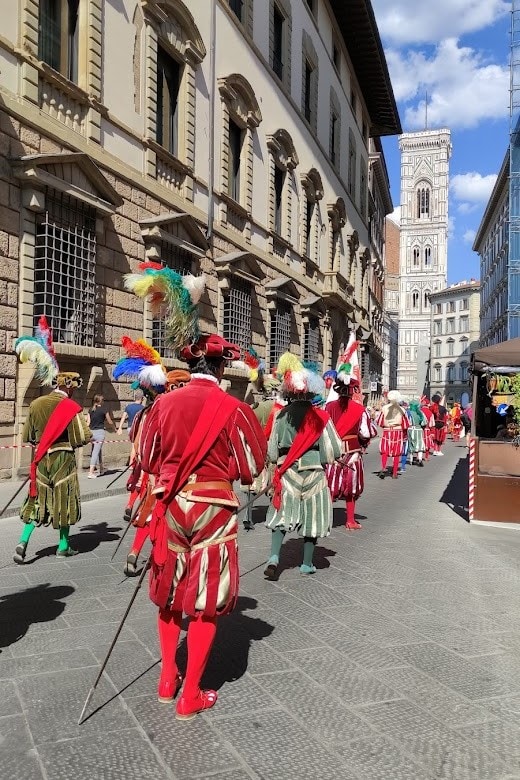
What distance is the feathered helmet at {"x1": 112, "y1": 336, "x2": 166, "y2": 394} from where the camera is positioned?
18.8 feet

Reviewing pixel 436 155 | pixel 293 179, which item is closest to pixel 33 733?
pixel 293 179

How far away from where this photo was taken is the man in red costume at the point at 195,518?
3225 mm

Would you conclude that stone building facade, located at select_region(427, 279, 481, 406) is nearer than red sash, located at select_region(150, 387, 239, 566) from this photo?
No

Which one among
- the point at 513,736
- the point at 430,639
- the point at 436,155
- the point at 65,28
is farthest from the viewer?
the point at 436,155

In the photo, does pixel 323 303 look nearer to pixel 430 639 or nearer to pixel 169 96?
pixel 169 96

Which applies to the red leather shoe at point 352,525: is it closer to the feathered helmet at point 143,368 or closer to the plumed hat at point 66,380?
the feathered helmet at point 143,368

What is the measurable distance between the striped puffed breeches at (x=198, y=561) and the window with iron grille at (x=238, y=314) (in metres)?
14.5

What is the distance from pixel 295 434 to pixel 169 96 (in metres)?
12.4

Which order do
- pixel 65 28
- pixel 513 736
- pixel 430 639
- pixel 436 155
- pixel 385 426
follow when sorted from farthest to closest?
pixel 436 155 < pixel 385 426 < pixel 65 28 < pixel 430 639 < pixel 513 736

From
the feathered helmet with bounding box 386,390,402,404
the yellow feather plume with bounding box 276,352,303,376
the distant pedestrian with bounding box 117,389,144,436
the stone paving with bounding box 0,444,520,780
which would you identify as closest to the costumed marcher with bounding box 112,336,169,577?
the stone paving with bounding box 0,444,520,780

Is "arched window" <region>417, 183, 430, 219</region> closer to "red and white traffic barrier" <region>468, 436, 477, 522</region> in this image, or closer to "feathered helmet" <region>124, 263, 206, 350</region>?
"red and white traffic barrier" <region>468, 436, 477, 522</region>

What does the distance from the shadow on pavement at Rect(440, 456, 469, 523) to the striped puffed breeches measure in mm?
6849

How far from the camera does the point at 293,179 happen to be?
79.1 feet

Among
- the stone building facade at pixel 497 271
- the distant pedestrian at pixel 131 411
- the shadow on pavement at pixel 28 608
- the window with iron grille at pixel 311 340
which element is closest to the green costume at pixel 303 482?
the shadow on pavement at pixel 28 608
